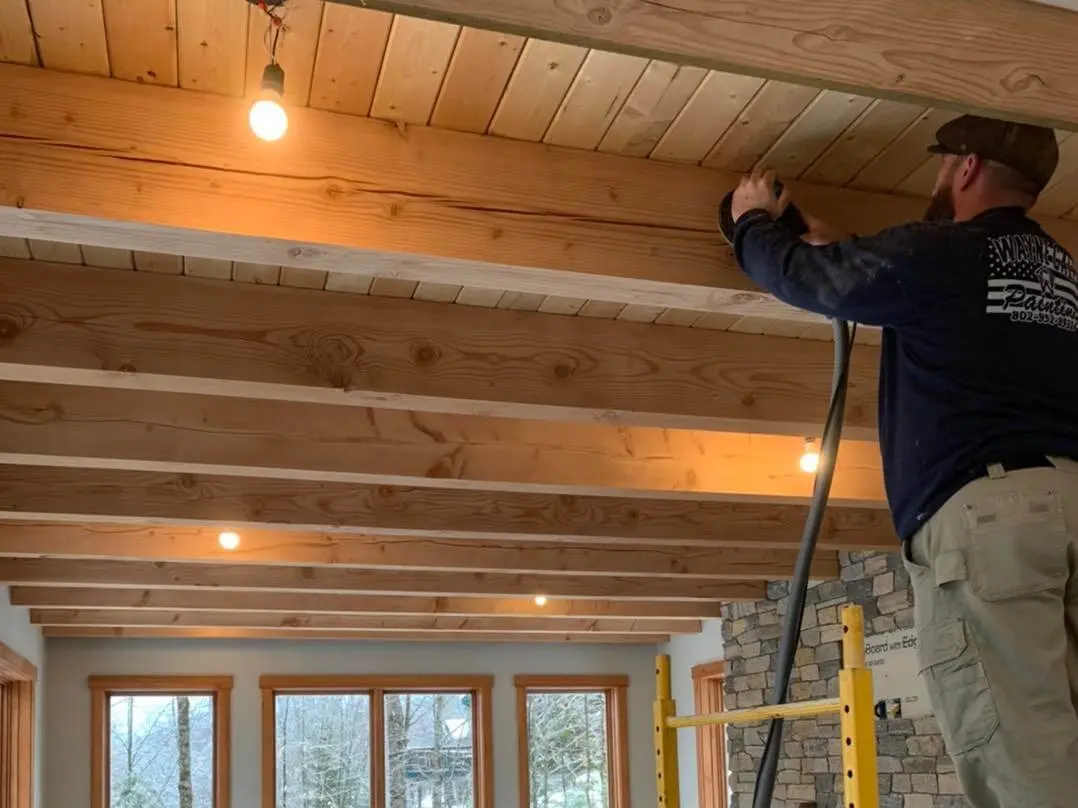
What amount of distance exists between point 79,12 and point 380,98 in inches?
22.2

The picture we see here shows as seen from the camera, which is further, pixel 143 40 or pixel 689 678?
pixel 689 678

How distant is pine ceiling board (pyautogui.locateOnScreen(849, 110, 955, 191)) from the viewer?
2.53 metres

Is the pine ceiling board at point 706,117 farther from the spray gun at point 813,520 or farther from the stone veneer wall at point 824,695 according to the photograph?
the stone veneer wall at point 824,695

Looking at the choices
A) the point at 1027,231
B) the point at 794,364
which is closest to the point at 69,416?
the point at 794,364

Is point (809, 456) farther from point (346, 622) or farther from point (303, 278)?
point (346, 622)

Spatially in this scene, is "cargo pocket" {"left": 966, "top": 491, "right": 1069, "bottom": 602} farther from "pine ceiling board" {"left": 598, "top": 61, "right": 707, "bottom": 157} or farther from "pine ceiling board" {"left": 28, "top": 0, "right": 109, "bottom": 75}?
"pine ceiling board" {"left": 28, "top": 0, "right": 109, "bottom": 75}

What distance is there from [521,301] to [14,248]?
130 centimetres

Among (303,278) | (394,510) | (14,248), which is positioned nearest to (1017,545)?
(303,278)

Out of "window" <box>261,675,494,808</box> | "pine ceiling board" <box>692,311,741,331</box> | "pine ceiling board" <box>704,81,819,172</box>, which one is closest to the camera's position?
"pine ceiling board" <box>704,81,819,172</box>

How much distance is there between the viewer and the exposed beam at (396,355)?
314cm

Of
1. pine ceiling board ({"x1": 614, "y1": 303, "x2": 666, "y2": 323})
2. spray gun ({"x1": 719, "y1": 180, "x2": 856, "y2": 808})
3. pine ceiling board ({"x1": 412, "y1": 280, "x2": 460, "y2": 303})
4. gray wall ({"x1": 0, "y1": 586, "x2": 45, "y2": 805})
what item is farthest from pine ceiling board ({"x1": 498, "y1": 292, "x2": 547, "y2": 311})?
gray wall ({"x1": 0, "y1": 586, "x2": 45, "y2": 805})

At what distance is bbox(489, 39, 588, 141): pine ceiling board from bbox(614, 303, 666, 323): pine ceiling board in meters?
1.02

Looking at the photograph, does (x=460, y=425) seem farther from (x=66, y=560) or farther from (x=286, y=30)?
(x=66, y=560)

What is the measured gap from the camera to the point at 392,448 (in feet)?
13.4
